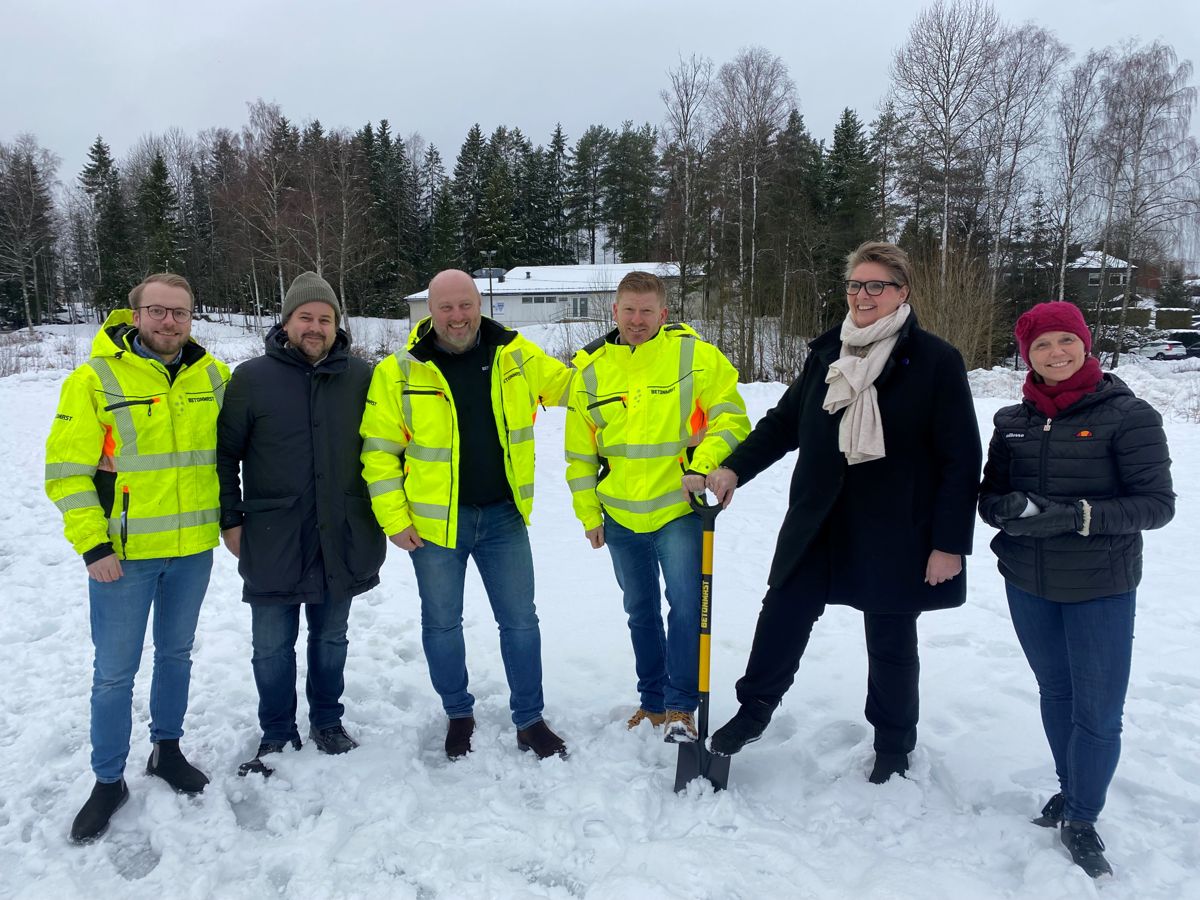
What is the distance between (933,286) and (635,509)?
52.0ft

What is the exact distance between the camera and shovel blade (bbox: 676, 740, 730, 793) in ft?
9.60

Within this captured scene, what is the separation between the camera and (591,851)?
8.50ft

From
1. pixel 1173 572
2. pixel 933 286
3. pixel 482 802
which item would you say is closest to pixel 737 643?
pixel 482 802

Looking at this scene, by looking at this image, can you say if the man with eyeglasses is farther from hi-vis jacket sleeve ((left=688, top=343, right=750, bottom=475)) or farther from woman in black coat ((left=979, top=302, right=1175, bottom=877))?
woman in black coat ((left=979, top=302, right=1175, bottom=877))

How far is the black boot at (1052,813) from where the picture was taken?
264cm

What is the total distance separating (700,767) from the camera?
116 inches

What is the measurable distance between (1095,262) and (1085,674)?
94.4 ft

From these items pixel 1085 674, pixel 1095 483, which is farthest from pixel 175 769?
pixel 1095 483

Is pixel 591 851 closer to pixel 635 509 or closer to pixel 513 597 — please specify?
pixel 513 597

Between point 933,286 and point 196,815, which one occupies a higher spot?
point 933,286

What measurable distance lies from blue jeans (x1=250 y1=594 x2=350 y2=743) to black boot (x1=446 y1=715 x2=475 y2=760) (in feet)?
1.71

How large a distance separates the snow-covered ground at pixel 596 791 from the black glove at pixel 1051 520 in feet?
3.59

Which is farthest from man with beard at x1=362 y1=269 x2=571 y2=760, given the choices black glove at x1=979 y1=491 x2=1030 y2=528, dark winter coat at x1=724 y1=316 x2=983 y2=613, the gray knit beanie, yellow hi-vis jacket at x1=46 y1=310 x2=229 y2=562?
black glove at x1=979 y1=491 x2=1030 y2=528

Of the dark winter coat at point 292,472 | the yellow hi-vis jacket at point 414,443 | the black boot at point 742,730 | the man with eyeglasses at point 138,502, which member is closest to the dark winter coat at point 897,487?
the black boot at point 742,730
